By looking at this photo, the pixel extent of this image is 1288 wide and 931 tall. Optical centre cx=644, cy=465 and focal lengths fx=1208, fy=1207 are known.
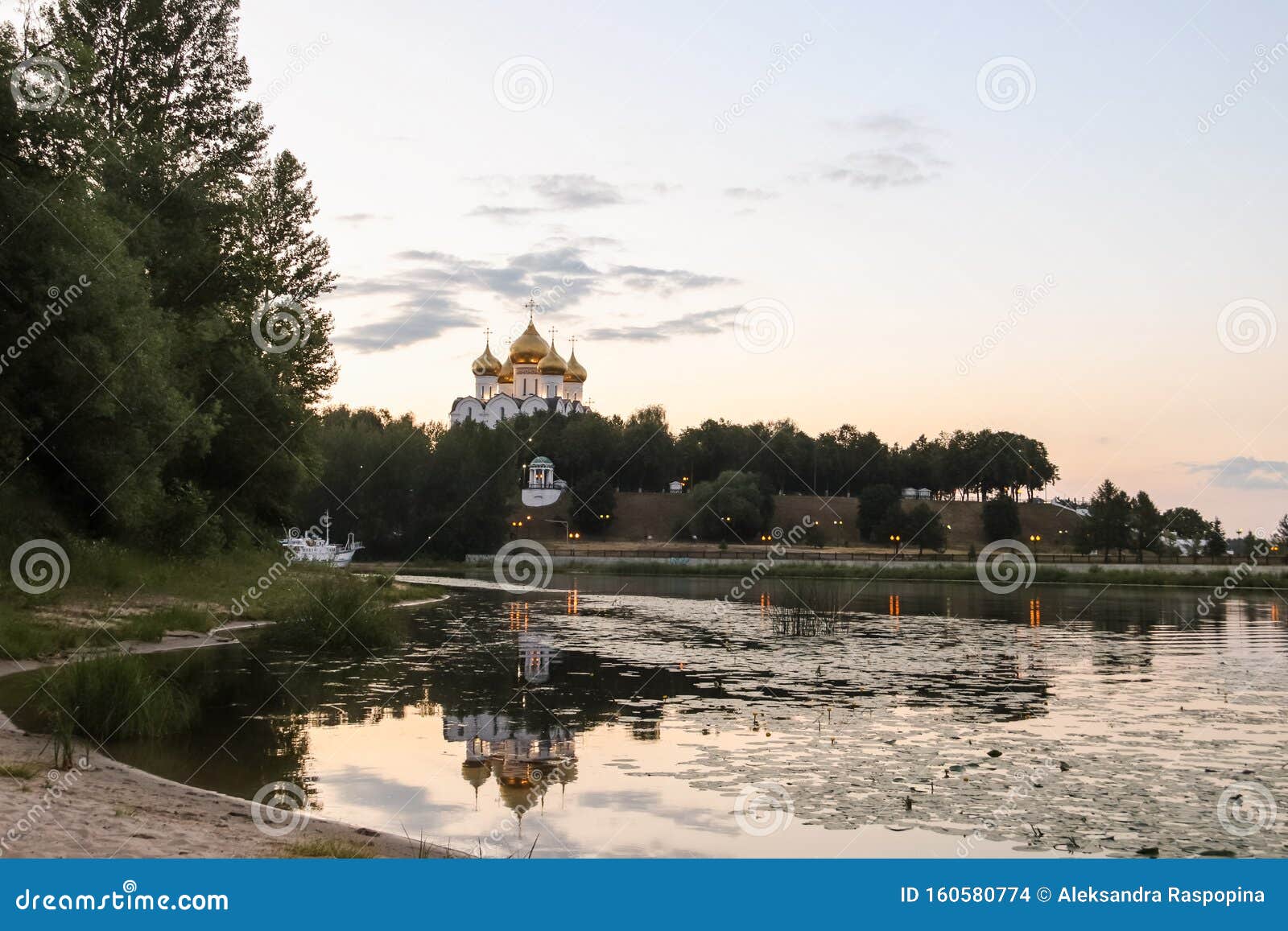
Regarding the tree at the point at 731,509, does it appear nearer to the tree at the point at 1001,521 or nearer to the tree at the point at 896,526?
the tree at the point at 896,526

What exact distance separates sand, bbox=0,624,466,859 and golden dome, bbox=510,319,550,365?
147 metres

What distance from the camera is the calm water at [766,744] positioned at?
11266mm

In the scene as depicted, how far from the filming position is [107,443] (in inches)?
1110

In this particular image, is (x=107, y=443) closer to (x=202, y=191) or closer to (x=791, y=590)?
(x=202, y=191)

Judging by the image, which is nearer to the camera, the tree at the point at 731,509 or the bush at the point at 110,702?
the bush at the point at 110,702

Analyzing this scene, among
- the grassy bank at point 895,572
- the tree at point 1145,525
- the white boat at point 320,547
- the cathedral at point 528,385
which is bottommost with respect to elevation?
the grassy bank at point 895,572

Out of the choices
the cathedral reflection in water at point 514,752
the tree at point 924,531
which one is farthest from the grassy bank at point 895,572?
the cathedral reflection in water at point 514,752

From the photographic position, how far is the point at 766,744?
15.7 metres

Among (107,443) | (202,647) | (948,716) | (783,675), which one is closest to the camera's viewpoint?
(948,716)

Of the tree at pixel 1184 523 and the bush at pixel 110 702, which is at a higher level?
the tree at pixel 1184 523

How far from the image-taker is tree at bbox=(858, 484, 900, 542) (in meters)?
131

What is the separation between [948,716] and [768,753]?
172 inches

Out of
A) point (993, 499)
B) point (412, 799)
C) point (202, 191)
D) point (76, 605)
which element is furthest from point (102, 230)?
point (993, 499)

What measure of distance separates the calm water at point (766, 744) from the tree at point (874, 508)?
3959 inches
